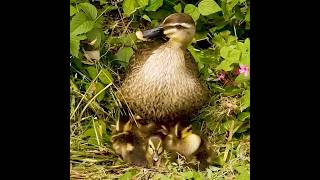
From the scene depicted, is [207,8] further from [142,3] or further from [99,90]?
[99,90]

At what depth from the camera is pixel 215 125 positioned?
311 centimetres

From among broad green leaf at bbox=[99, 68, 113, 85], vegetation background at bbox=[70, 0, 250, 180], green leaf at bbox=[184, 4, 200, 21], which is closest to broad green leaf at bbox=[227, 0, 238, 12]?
vegetation background at bbox=[70, 0, 250, 180]

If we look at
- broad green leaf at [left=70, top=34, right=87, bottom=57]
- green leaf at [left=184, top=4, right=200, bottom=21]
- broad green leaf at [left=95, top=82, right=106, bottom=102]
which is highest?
green leaf at [left=184, top=4, right=200, bottom=21]

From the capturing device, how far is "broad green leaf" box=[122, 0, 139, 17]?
3111 mm

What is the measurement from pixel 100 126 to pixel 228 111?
1.33ft

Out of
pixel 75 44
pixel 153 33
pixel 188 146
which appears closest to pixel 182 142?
pixel 188 146

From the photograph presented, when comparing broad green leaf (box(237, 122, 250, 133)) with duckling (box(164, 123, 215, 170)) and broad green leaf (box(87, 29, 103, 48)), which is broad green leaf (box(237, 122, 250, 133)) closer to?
duckling (box(164, 123, 215, 170))

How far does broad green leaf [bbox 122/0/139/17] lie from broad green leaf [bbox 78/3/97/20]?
0.10 meters

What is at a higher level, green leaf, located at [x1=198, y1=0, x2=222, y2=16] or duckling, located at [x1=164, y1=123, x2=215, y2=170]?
green leaf, located at [x1=198, y1=0, x2=222, y2=16]

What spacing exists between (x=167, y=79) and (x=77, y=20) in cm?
34

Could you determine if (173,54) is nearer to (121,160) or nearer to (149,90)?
(149,90)

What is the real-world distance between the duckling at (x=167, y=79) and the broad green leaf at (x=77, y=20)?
20 cm

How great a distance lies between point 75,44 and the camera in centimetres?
307

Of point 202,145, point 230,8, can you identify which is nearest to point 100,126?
point 202,145
